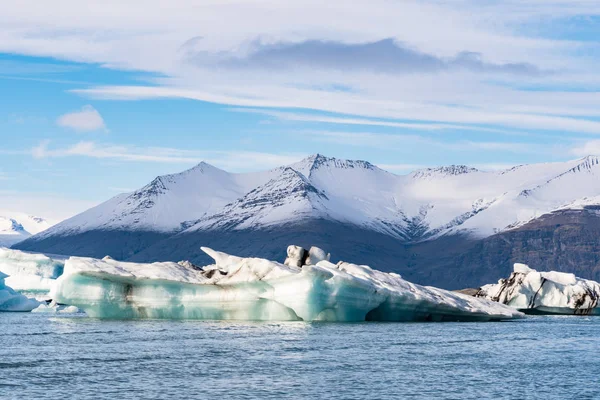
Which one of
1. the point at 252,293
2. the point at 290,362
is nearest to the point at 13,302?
the point at 252,293

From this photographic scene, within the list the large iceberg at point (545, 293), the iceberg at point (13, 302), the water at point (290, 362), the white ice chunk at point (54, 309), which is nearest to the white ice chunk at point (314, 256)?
the water at point (290, 362)

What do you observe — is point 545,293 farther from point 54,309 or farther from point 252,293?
point 54,309

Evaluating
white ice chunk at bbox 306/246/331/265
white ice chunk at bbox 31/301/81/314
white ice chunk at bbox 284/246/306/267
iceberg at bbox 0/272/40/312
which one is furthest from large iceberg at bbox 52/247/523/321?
white ice chunk at bbox 31/301/81/314

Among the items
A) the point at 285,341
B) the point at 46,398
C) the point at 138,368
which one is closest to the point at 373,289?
the point at 285,341

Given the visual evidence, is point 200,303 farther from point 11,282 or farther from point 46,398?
point 11,282

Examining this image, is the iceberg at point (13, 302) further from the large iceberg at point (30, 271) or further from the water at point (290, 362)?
the water at point (290, 362)

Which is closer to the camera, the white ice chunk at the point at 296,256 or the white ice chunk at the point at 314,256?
the white ice chunk at the point at 296,256

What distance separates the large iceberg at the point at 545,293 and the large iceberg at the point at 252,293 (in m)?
28.1

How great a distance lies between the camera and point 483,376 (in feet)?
148

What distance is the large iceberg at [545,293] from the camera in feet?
341

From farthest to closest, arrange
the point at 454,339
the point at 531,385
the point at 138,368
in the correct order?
1. the point at 454,339
2. the point at 138,368
3. the point at 531,385

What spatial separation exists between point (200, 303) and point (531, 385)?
3365 centimetres

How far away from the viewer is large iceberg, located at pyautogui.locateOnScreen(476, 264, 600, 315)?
104 meters

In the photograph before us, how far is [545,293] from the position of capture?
4144 inches
